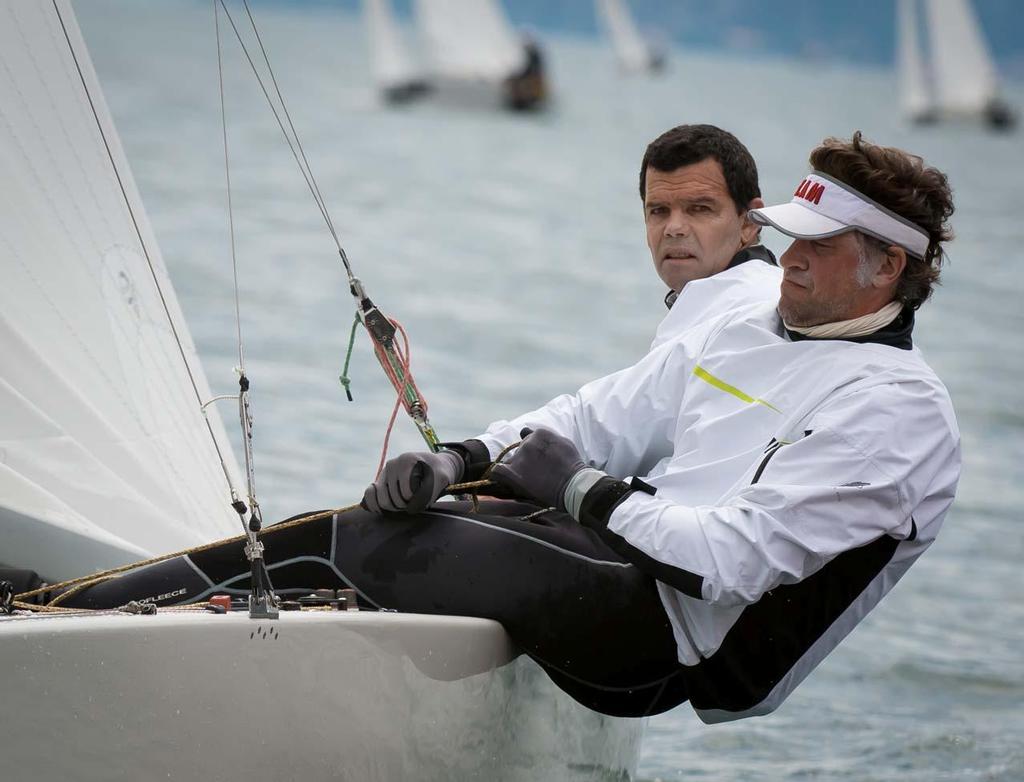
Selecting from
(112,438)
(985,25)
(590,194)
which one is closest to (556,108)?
(590,194)

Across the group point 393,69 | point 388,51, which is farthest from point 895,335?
point 393,69

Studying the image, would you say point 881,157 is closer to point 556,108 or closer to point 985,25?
point 556,108

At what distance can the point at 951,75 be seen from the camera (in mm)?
39000

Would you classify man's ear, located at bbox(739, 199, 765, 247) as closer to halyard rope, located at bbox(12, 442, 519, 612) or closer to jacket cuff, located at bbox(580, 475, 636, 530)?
halyard rope, located at bbox(12, 442, 519, 612)

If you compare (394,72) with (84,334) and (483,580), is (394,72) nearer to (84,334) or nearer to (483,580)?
(84,334)

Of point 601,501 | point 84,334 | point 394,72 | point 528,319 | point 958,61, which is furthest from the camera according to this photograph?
point 958,61

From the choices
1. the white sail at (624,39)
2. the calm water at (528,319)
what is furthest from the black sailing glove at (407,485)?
the white sail at (624,39)

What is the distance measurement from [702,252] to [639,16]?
13628 cm

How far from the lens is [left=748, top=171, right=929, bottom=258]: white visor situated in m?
2.06

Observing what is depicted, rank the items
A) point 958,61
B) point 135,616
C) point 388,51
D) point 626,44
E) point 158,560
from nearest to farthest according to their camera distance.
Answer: point 135,616, point 158,560, point 388,51, point 958,61, point 626,44

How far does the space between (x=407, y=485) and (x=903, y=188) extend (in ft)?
2.39

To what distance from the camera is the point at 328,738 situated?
1993mm

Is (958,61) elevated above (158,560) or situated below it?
above

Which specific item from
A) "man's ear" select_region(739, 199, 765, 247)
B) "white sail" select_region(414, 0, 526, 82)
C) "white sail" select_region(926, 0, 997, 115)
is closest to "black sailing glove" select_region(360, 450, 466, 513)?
"man's ear" select_region(739, 199, 765, 247)
